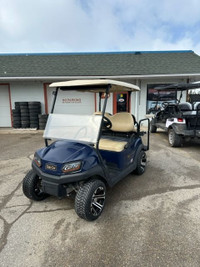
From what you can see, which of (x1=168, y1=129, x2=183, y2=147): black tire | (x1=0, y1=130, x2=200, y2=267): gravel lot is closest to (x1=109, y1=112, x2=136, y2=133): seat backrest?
(x1=0, y1=130, x2=200, y2=267): gravel lot

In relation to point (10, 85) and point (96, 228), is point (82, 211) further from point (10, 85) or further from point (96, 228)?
point (10, 85)

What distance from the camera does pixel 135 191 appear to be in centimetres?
282

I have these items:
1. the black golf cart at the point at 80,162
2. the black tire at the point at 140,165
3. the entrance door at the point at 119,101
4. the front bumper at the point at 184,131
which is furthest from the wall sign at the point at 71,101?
the black golf cart at the point at 80,162

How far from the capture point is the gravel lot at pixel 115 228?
163cm

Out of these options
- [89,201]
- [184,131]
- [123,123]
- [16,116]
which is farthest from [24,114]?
[89,201]

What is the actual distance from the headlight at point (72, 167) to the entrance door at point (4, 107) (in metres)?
8.90

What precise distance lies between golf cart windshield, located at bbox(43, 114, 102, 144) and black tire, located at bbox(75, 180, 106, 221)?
55 cm

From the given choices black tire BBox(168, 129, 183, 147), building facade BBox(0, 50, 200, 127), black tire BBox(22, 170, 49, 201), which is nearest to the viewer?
black tire BBox(22, 170, 49, 201)

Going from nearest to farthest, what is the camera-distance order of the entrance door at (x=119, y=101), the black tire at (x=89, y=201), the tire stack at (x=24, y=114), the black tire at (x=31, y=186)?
the black tire at (x=89, y=201), the black tire at (x=31, y=186), the tire stack at (x=24, y=114), the entrance door at (x=119, y=101)

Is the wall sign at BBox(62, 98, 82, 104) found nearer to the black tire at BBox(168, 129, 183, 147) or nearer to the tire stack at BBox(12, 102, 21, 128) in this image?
the tire stack at BBox(12, 102, 21, 128)

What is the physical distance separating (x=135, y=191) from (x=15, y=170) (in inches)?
103

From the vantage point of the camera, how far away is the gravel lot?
1.63m

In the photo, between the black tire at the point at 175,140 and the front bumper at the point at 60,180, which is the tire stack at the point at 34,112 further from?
the front bumper at the point at 60,180

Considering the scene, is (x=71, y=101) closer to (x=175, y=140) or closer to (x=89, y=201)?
(x=175, y=140)
